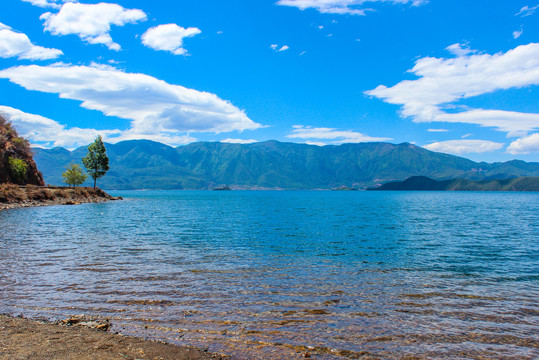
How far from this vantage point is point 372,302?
17.2 metres

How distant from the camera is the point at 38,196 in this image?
99.4m

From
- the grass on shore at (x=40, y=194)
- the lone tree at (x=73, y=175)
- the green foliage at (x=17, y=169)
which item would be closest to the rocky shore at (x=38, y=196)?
the grass on shore at (x=40, y=194)

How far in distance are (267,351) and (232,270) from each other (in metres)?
12.7

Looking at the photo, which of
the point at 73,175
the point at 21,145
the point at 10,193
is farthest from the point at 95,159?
the point at 10,193

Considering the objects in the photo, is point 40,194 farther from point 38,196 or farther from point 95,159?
point 95,159

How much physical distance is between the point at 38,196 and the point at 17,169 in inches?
461

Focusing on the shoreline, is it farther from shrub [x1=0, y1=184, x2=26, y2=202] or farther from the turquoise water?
shrub [x1=0, y1=184, x2=26, y2=202]

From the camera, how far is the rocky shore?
279 ft

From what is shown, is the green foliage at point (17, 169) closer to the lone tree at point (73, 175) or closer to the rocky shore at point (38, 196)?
the rocky shore at point (38, 196)

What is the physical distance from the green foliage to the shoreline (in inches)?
4423

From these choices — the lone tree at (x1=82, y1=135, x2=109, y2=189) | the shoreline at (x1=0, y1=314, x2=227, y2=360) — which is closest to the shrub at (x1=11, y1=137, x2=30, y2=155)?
the lone tree at (x1=82, y1=135, x2=109, y2=189)

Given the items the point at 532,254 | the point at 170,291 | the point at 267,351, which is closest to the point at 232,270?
the point at 170,291

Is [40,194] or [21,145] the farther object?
[21,145]

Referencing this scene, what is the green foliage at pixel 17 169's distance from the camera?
10029 centimetres
